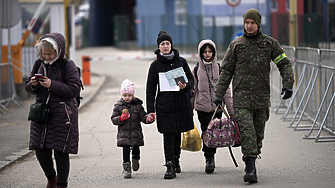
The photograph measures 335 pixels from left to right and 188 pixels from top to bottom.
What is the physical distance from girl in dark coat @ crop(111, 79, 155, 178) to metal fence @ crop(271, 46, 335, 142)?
3085 millimetres

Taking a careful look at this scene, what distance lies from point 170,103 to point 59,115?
5.05 ft

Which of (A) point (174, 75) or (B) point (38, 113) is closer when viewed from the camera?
(B) point (38, 113)

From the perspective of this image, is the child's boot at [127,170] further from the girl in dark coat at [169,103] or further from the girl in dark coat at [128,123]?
the girl in dark coat at [169,103]

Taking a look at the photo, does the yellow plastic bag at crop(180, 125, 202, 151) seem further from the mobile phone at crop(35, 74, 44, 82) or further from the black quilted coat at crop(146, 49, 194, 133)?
the mobile phone at crop(35, 74, 44, 82)

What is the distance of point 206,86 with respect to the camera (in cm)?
680

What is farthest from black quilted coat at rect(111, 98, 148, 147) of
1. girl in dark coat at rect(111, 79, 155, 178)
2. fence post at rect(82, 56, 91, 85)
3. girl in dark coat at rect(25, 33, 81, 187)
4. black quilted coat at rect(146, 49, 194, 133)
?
fence post at rect(82, 56, 91, 85)

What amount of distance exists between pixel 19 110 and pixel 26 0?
448 centimetres

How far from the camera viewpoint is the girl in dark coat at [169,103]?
20.9 feet

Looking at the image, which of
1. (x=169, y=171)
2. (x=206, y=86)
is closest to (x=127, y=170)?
(x=169, y=171)

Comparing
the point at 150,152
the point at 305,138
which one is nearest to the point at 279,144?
the point at 305,138

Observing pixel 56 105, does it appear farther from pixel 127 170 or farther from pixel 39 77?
pixel 127 170

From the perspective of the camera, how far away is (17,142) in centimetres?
926

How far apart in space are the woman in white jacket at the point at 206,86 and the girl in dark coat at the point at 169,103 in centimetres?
30

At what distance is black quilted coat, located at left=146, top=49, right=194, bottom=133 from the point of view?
6.37 m
